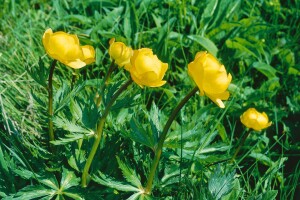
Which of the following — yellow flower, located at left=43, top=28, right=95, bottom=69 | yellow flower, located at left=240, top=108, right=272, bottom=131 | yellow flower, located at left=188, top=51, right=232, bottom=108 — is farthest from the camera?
yellow flower, located at left=240, top=108, right=272, bottom=131

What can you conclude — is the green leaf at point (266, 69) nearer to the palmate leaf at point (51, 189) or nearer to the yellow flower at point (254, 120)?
the yellow flower at point (254, 120)

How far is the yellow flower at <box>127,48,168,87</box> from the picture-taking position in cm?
107

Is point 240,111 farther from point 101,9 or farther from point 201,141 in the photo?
point 101,9

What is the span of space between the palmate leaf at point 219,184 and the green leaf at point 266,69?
84 centimetres

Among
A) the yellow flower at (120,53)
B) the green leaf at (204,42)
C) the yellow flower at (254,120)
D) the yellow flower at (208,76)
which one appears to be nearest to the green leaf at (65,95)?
the yellow flower at (120,53)

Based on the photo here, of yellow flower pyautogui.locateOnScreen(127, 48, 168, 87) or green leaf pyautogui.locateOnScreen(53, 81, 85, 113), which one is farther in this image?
green leaf pyautogui.locateOnScreen(53, 81, 85, 113)

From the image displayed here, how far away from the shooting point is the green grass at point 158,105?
1275 mm

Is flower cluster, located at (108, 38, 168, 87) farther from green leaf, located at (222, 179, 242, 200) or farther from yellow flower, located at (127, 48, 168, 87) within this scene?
green leaf, located at (222, 179, 242, 200)

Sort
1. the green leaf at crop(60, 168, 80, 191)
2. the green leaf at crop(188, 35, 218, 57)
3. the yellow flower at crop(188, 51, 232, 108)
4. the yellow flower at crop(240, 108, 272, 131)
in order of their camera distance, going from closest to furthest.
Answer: the yellow flower at crop(188, 51, 232, 108) < the green leaf at crop(60, 168, 80, 191) < the yellow flower at crop(240, 108, 272, 131) < the green leaf at crop(188, 35, 218, 57)

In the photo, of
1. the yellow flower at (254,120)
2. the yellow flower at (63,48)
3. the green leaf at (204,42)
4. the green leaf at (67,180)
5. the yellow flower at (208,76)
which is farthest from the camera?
the green leaf at (204,42)

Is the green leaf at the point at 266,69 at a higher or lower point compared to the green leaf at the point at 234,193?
higher

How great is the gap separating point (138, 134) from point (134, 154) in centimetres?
16

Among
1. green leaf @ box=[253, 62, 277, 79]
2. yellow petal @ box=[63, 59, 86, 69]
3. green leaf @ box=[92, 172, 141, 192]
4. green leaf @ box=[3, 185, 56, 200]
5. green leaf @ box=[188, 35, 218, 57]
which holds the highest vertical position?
yellow petal @ box=[63, 59, 86, 69]

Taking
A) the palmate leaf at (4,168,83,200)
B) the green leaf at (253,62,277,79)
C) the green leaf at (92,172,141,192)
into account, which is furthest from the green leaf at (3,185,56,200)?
the green leaf at (253,62,277,79)
